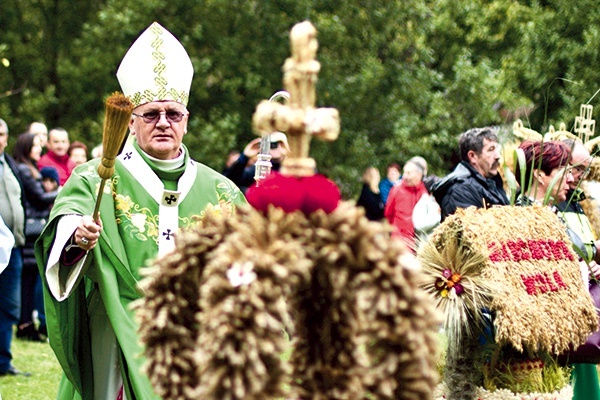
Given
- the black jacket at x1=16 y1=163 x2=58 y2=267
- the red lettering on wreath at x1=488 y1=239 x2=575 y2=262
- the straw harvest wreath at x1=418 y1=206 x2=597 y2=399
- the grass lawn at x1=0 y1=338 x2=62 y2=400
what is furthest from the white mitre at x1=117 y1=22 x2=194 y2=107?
the black jacket at x1=16 y1=163 x2=58 y2=267

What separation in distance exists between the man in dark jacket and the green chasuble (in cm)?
198

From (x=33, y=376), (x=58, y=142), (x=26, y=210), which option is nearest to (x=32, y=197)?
(x=26, y=210)

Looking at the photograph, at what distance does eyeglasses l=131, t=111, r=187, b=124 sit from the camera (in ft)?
17.0

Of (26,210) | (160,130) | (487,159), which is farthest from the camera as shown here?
(26,210)

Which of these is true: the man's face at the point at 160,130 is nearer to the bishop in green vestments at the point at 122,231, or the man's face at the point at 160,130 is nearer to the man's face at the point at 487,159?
the bishop in green vestments at the point at 122,231

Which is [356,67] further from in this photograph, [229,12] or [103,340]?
[103,340]

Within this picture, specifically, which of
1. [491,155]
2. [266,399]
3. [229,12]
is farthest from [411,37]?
[266,399]

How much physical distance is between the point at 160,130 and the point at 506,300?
6.09 feet

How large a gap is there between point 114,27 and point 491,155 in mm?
14429

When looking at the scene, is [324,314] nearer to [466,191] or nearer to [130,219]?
[130,219]

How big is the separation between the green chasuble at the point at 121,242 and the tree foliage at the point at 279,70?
1531 centimetres

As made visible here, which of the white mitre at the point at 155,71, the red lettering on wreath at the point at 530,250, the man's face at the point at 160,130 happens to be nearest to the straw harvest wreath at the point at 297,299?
the man's face at the point at 160,130

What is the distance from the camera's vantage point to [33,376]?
360 inches

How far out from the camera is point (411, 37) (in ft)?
74.6
